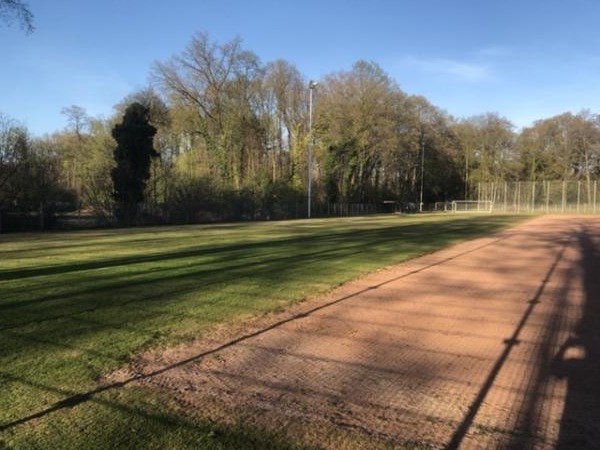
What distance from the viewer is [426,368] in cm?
560

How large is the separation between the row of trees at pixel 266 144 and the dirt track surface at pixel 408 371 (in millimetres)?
29704

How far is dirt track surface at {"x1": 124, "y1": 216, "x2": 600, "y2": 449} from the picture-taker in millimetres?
4098

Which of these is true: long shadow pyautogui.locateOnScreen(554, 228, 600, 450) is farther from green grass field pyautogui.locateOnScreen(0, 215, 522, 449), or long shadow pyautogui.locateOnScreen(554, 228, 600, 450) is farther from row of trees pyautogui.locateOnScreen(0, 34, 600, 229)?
row of trees pyautogui.locateOnScreen(0, 34, 600, 229)

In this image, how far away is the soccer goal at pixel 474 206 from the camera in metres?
81.6

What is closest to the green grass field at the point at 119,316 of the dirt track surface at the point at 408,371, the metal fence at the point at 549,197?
the dirt track surface at the point at 408,371

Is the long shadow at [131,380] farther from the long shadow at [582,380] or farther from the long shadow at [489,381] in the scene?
the long shadow at [582,380]

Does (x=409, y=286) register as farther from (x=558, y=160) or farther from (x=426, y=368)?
(x=558, y=160)

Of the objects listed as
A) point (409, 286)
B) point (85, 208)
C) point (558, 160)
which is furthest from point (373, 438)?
point (558, 160)

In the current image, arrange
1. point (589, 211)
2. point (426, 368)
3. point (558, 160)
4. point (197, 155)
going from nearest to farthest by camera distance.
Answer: point (426, 368), point (197, 155), point (589, 211), point (558, 160)

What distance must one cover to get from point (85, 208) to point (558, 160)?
81063 millimetres

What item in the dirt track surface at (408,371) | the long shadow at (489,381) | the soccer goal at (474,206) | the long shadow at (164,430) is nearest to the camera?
the long shadow at (164,430)

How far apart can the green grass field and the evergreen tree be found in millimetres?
19697

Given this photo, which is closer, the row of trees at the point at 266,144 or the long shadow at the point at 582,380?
the long shadow at the point at 582,380

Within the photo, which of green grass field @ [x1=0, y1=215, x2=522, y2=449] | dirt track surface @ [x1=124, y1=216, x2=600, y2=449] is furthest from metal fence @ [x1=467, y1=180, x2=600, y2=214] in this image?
dirt track surface @ [x1=124, y1=216, x2=600, y2=449]
